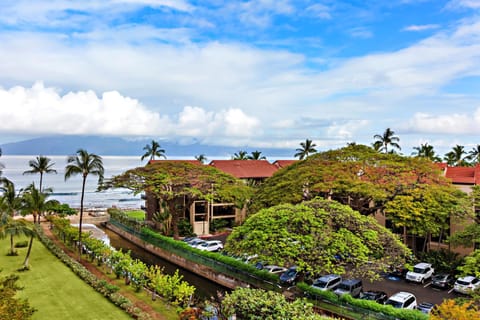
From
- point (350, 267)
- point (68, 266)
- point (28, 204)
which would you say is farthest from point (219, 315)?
point (28, 204)

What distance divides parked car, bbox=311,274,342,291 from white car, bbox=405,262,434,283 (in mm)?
6349

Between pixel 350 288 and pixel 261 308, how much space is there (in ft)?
34.5

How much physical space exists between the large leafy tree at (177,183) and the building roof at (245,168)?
8536 millimetres

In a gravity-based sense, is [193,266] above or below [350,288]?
below

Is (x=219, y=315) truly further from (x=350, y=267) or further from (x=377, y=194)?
(x=377, y=194)

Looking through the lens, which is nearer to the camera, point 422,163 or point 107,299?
point 107,299

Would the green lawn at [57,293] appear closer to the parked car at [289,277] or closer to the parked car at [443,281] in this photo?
the parked car at [289,277]

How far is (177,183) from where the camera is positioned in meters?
37.5

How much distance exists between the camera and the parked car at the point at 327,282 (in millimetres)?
23281

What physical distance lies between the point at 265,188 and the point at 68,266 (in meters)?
17.4

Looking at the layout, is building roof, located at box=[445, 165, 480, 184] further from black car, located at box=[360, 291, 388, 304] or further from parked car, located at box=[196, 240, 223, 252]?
parked car, located at box=[196, 240, 223, 252]

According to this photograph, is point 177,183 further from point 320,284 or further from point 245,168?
point 320,284

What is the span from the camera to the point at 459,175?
35.3 m

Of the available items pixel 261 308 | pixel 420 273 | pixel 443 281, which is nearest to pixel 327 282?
pixel 420 273
